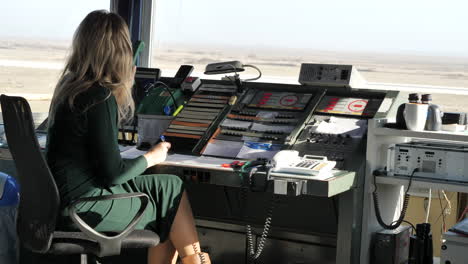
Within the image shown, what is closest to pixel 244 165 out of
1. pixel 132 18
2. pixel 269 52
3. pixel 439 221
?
pixel 439 221

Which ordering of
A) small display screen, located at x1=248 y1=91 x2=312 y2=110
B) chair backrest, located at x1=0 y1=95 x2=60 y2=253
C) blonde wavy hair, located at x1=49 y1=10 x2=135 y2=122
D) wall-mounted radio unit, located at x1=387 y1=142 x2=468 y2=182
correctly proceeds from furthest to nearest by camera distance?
small display screen, located at x1=248 y1=91 x2=312 y2=110 → wall-mounted radio unit, located at x1=387 y1=142 x2=468 y2=182 → blonde wavy hair, located at x1=49 y1=10 x2=135 y2=122 → chair backrest, located at x1=0 y1=95 x2=60 y2=253

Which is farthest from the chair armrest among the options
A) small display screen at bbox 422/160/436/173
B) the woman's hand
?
small display screen at bbox 422/160/436/173

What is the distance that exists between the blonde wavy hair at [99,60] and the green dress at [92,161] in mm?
56

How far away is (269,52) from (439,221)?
29.3 metres

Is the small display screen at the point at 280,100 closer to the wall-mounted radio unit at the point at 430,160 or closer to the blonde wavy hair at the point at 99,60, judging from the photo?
the wall-mounted radio unit at the point at 430,160

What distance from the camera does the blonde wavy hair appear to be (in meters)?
2.33

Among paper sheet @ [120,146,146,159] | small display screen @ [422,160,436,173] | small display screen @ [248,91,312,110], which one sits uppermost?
small display screen @ [248,91,312,110]

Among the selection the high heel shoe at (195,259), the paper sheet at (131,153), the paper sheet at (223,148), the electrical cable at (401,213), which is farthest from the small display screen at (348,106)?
the high heel shoe at (195,259)

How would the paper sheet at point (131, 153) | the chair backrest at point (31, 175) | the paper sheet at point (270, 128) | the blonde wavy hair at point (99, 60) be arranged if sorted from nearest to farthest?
the chair backrest at point (31, 175) < the blonde wavy hair at point (99, 60) < the paper sheet at point (131, 153) < the paper sheet at point (270, 128)

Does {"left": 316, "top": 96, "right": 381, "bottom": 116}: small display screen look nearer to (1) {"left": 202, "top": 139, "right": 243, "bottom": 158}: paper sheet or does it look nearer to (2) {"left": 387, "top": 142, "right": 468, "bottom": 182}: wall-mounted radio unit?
(2) {"left": 387, "top": 142, "right": 468, "bottom": 182}: wall-mounted radio unit

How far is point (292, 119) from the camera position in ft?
10.00

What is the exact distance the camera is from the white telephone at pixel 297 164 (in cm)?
254

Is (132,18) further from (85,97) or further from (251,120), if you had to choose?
(85,97)

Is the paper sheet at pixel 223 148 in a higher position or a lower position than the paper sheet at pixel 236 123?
lower
